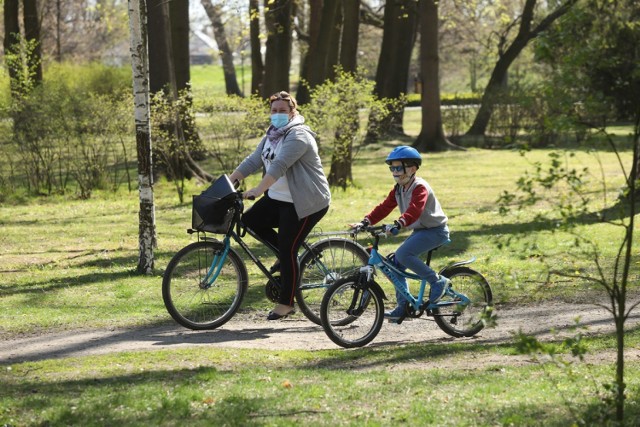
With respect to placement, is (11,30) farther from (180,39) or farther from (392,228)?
(392,228)

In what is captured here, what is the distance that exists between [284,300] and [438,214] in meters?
1.51

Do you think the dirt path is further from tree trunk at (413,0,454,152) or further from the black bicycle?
tree trunk at (413,0,454,152)

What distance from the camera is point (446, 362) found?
7.88m

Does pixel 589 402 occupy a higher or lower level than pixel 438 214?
lower

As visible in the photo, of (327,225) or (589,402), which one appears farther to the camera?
(327,225)

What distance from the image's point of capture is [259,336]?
8.99m

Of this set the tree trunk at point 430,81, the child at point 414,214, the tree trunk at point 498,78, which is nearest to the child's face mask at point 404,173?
the child at point 414,214

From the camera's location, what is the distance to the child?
8.20 m

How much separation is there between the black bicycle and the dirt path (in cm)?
23

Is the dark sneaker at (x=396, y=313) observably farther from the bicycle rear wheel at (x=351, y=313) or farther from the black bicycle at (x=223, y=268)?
the black bicycle at (x=223, y=268)

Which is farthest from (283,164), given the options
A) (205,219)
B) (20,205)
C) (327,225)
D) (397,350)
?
(20,205)

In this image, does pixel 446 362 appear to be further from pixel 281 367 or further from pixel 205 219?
pixel 205 219

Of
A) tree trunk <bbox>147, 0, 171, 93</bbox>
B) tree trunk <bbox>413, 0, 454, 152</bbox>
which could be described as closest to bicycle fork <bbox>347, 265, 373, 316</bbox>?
tree trunk <bbox>147, 0, 171, 93</bbox>

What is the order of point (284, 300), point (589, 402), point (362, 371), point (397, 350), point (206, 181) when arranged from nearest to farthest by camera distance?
point (589, 402), point (362, 371), point (397, 350), point (284, 300), point (206, 181)
